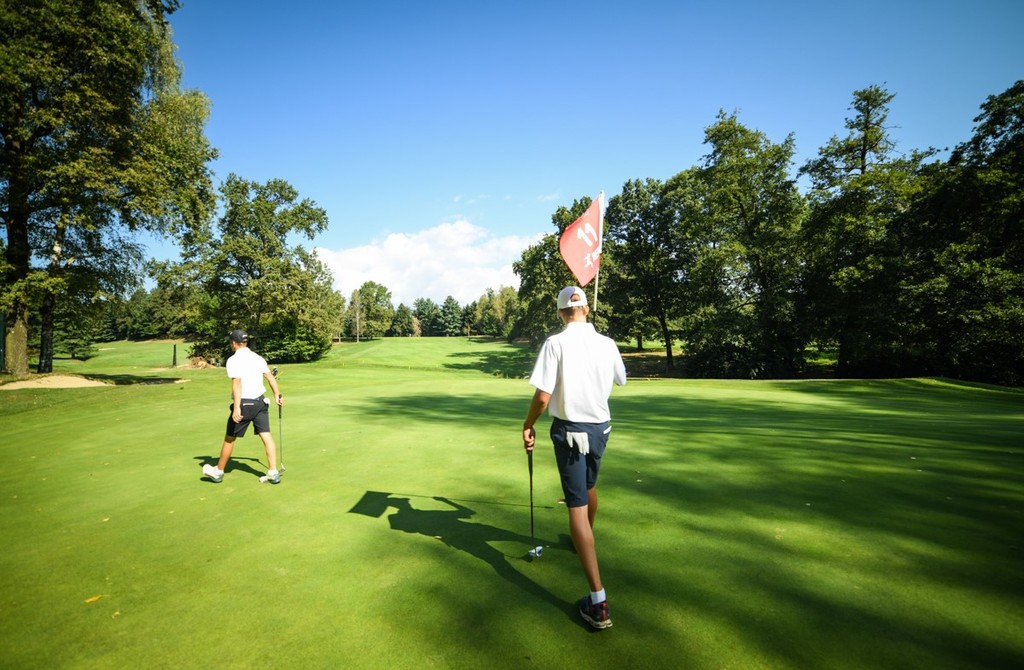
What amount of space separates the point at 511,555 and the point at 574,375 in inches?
75.5

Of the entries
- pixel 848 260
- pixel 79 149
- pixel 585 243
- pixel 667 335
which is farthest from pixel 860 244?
pixel 79 149

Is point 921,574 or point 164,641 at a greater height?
point 921,574

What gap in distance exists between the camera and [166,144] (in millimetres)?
21531

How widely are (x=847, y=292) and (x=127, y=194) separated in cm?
4058

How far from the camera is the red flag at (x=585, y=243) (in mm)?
11648

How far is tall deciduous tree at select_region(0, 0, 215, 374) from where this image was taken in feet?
58.7

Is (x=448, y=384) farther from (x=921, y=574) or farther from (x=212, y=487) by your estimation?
(x=921, y=574)

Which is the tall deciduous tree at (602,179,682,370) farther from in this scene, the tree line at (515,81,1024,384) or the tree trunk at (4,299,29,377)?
the tree trunk at (4,299,29,377)

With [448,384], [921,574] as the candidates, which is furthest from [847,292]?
[921,574]

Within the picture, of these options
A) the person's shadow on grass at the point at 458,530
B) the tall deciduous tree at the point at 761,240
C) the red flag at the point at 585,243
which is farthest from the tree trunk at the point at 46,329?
the tall deciduous tree at the point at 761,240

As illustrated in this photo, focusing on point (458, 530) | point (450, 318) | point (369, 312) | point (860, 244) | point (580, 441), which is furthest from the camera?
point (450, 318)

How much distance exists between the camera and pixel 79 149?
66.1 ft

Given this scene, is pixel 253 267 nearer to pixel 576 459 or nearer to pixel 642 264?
pixel 642 264

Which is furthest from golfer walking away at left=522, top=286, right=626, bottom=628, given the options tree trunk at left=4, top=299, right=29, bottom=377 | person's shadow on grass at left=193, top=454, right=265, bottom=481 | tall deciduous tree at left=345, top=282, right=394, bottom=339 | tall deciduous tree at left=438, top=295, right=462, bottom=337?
tall deciduous tree at left=438, top=295, right=462, bottom=337
